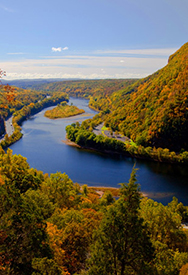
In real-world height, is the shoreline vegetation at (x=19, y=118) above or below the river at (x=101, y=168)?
above

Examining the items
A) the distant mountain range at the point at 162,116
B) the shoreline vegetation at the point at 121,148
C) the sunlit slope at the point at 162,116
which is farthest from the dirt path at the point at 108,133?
the shoreline vegetation at the point at 121,148

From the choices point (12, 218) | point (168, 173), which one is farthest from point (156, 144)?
point (12, 218)

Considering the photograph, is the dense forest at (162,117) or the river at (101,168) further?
the dense forest at (162,117)

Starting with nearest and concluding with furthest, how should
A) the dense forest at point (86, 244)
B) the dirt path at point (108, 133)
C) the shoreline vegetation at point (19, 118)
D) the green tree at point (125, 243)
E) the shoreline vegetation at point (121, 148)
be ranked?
1. the dense forest at point (86, 244)
2. the green tree at point (125, 243)
3. the shoreline vegetation at point (121, 148)
4. the shoreline vegetation at point (19, 118)
5. the dirt path at point (108, 133)

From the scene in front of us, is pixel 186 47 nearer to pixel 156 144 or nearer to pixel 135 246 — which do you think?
pixel 156 144

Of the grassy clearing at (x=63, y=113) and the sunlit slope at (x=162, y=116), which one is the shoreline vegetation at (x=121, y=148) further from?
the grassy clearing at (x=63, y=113)

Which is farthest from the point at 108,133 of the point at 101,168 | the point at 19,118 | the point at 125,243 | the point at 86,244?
the point at 125,243

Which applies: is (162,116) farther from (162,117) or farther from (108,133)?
(108,133)
